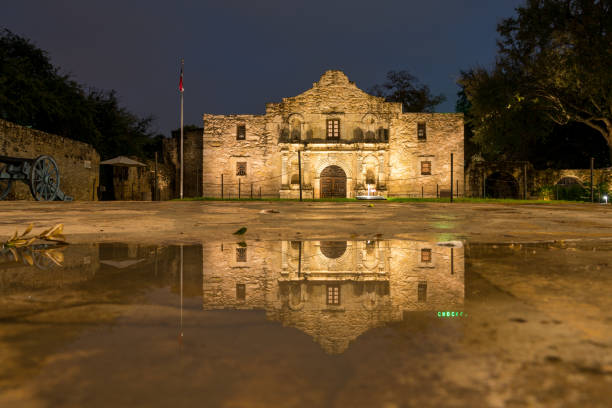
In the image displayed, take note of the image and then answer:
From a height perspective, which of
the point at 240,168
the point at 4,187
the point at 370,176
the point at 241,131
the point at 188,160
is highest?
the point at 241,131

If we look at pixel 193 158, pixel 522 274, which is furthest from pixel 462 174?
pixel 522 274

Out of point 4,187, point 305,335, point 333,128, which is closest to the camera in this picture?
point 305,335

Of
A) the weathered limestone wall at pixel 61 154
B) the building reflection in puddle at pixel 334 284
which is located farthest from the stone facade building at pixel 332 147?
the building reflection in puddle at pixel 334 284

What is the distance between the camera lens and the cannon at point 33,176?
11.5 metres

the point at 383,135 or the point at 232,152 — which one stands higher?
the point at 383,135

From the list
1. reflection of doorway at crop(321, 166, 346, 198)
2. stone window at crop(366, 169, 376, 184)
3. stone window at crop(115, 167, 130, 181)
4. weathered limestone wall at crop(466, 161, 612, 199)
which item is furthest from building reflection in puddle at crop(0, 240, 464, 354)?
reflection of doorway at crop(321, 166, 346, 198)

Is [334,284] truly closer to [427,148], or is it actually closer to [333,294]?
[333,294]

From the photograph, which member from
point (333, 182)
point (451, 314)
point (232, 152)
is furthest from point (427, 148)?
point (451, 314)

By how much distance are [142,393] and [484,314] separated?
1.11 metres

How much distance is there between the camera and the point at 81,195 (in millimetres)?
18984

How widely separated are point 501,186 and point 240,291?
29.6 metres

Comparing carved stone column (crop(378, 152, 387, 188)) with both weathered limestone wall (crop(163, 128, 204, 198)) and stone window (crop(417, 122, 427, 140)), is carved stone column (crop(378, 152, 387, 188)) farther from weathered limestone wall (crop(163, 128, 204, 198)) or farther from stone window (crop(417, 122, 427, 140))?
weathered limestone wall (crop(163, 128, 204, 198))

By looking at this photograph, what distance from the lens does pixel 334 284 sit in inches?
74.1

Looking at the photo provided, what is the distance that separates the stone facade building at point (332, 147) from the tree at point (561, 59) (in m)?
6.37
